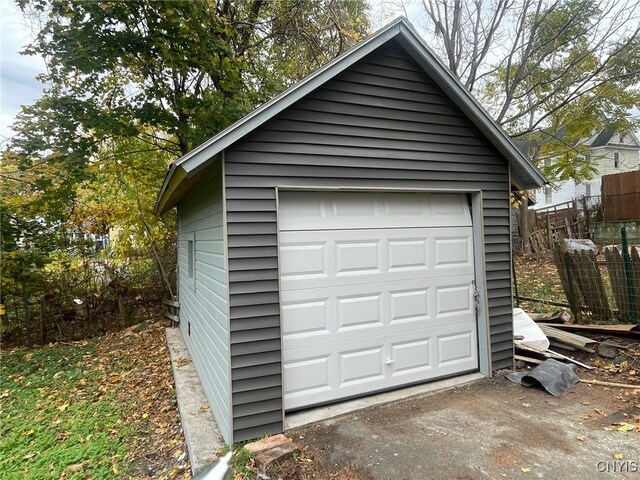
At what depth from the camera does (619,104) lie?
1200 cm

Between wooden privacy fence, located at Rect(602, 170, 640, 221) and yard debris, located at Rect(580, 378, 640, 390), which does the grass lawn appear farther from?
wooden privacy fence, located at Rect(602, 170, 640, 221)

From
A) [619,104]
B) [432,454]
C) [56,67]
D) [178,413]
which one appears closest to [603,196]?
[619,104]

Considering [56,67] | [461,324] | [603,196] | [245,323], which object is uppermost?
[56,67]

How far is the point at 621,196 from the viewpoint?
15.1 meters

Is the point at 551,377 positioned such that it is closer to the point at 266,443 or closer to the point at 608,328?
the point at 608,328

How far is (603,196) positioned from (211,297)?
1747 cm

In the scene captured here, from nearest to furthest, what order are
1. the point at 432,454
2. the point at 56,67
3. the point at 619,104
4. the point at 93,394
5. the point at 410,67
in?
the point at 432,454 → the point at 410,67 → the point at 93,394 → the point at 56,67 → the point at 619,104

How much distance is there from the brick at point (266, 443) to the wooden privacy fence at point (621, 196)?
56.9 feet

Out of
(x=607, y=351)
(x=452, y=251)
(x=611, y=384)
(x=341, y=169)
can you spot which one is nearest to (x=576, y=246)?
(x=607, y=351)

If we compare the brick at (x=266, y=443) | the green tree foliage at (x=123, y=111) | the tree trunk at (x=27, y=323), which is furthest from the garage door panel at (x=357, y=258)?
the tree trunk at (x=27, y=323)

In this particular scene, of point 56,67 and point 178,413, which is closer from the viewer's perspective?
point 178,413

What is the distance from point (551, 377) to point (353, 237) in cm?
281

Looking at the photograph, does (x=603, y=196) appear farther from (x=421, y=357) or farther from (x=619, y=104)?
(x=421, y=357)

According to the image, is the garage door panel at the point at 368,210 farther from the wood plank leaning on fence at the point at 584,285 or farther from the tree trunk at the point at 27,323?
the tree trunk at the point at 27,323
